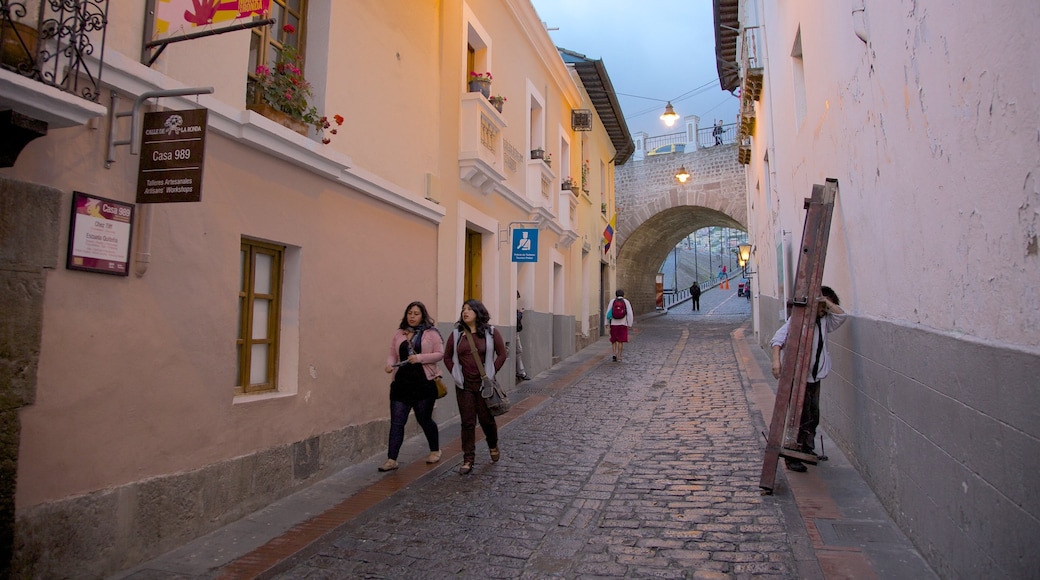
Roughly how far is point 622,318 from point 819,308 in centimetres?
947

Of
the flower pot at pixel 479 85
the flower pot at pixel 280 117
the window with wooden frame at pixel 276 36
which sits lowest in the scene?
the flower pot at pixel 280 117

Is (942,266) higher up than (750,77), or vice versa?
(750,77)

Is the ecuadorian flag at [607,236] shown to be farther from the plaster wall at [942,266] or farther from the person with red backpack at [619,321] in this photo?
the plaster wall at [942,266]

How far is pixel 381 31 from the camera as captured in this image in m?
7.54

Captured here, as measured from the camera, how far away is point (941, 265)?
11.6 ft

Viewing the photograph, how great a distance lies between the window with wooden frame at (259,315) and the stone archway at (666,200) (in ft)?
74.2

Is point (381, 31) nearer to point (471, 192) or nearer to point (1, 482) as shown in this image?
point (471, 192)

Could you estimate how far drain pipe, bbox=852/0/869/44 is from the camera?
4.85 metres

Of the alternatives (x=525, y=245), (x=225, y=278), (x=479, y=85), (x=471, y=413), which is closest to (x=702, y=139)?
(x=525, y=245)

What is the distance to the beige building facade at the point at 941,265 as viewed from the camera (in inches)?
105

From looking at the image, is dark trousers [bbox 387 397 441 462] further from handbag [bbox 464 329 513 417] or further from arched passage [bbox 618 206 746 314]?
arched passage [bbox 618 206 746 314]

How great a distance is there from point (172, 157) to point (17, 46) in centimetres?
96

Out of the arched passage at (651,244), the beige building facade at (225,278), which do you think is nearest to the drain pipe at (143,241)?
the beige building facade at (225,278)

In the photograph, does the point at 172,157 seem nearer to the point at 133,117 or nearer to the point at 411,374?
the point at 133,117
